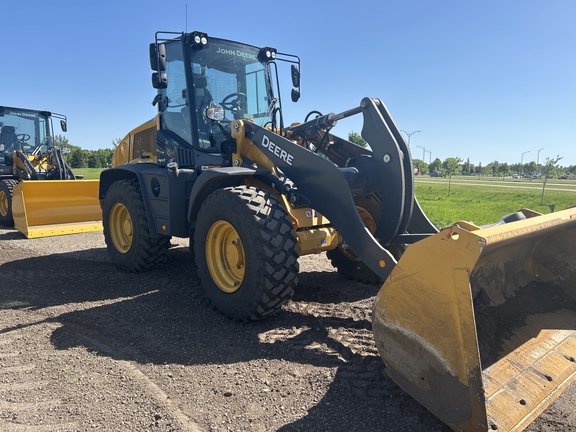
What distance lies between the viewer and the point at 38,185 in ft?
29.5

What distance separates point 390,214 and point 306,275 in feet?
7.21

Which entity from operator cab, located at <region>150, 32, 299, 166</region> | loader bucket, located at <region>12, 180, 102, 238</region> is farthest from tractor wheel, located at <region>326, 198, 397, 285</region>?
loader bucket, located at <region>12, 180, 102, 238</region>

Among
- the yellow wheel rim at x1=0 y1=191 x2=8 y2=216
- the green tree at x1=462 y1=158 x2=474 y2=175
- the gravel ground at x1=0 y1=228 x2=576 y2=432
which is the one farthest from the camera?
the green tree at x1=462 y1=158 x2=474 y2=175

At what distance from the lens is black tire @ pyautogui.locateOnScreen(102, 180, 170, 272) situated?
5.60 meters

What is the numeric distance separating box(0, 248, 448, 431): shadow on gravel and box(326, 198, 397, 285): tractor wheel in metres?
0.12

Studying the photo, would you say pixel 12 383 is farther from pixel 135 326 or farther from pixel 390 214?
pixel 390 214

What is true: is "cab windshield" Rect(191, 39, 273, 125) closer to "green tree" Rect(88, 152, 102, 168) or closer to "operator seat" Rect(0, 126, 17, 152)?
"operator seat" Rect(0, 126, 17, 152)

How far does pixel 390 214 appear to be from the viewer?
385 centimetres

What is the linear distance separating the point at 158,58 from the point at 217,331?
3.02 metres

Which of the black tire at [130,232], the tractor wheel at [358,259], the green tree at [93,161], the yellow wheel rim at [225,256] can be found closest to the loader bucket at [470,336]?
the tractor wheel at [358,259]

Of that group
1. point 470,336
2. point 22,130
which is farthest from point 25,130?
point 470,336

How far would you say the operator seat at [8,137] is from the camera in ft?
39.0

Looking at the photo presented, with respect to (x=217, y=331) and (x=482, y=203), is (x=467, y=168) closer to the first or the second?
(x=482, y=203)

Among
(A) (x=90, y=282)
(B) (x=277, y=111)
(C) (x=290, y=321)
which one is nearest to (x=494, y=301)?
(C) (x=290, y=321)
